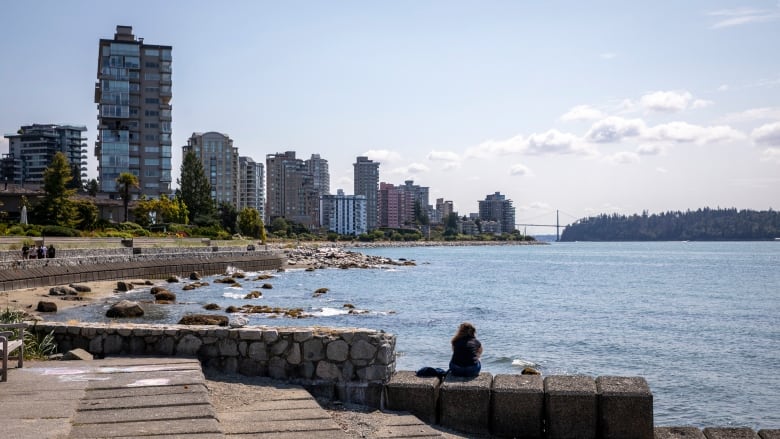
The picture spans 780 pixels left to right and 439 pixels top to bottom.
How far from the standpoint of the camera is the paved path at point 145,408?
25.2 ft

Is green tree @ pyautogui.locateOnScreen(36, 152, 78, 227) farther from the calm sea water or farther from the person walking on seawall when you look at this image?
the person walking on seawall

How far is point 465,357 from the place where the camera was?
11000 millimetres

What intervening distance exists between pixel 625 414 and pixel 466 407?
2119mm

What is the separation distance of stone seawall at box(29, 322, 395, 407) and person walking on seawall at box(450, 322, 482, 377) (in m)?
0.96

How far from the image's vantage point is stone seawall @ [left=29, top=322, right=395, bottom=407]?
1086 centimetres

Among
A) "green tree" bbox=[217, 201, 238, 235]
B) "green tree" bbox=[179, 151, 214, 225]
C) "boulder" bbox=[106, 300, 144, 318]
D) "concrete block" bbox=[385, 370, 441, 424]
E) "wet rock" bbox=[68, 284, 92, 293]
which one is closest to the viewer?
"concrete block" bbox=[385, 370, 441, 424]

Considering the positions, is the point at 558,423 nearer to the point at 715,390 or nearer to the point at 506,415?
the point at 506,415

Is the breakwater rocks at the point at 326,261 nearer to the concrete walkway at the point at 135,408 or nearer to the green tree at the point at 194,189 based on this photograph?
the green tree at the point at 194,189

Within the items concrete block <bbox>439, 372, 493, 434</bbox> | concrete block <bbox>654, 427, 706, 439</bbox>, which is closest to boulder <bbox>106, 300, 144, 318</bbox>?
concrete block <bbox>439, 372, 493, 434</bbox>

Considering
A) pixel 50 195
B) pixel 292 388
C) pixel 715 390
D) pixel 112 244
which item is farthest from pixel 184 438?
pixel 50 195

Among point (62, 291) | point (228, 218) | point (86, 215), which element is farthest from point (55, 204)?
point (228, 218)

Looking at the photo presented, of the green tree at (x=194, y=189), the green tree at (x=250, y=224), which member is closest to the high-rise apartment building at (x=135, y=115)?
the green tree at (x=194, y=189)

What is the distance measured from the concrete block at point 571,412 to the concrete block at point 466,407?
2.76ft

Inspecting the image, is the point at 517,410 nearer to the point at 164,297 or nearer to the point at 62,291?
the point at 164,297
